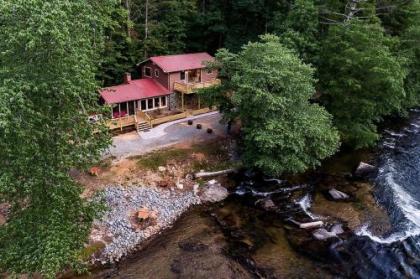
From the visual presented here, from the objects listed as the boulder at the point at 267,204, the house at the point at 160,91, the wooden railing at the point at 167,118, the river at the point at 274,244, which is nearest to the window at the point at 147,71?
the house at the point at 160,91

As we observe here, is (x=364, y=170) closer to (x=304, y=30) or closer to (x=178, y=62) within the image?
(x=304, y=30)

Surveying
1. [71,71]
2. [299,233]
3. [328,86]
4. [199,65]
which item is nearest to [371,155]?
[328,86]

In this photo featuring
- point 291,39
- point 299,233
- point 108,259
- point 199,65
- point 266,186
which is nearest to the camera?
point 108,259

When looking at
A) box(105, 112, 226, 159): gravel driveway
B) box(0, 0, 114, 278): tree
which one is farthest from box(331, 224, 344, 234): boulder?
box(0, 0, 114, 278): tree

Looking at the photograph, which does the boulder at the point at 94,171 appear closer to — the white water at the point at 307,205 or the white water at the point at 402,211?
the white water at the point at 307,205

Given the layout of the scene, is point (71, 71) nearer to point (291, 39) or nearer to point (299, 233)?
point (299, 233)

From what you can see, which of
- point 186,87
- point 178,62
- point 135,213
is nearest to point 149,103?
point 186,87
